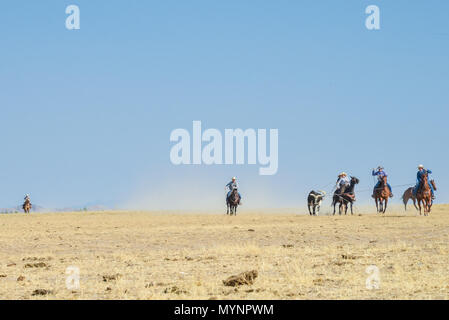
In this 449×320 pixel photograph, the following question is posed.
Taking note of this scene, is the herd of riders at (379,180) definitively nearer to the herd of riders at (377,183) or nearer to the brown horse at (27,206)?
the herd of riders at (377,183)

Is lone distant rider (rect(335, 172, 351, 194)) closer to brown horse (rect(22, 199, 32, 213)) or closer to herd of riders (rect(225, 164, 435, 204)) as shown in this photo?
herd of riders (rect(225, 164, 435, 204))

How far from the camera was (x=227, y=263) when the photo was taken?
18.2m

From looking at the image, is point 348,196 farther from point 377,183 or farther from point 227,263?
point 227,263

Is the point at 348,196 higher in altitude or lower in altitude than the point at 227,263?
higher

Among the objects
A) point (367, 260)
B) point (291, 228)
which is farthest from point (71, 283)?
point (291, 228)

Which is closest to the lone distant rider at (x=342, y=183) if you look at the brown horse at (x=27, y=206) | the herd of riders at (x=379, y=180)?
the herd of riders at (x=379, y=180)

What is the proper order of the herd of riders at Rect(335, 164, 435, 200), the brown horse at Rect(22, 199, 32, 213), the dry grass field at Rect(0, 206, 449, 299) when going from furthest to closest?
1. the brown horse at Rect(22, 199, 32, 213)
2. the herd of riders at Rect(335, 164, 435, 200)
3. the dry grass field at Rect(0, 206, 449, 299)

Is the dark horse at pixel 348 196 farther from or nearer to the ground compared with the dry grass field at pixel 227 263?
farther from the ground

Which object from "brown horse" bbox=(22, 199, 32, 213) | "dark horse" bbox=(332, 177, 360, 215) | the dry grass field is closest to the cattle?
"dark horse" bbox=(332, 177, 360, 215)

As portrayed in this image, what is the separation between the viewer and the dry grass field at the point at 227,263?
13.2m

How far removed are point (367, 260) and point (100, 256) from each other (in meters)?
7.31

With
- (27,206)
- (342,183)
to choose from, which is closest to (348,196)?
(342,183)

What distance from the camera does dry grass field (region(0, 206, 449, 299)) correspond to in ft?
43.2
